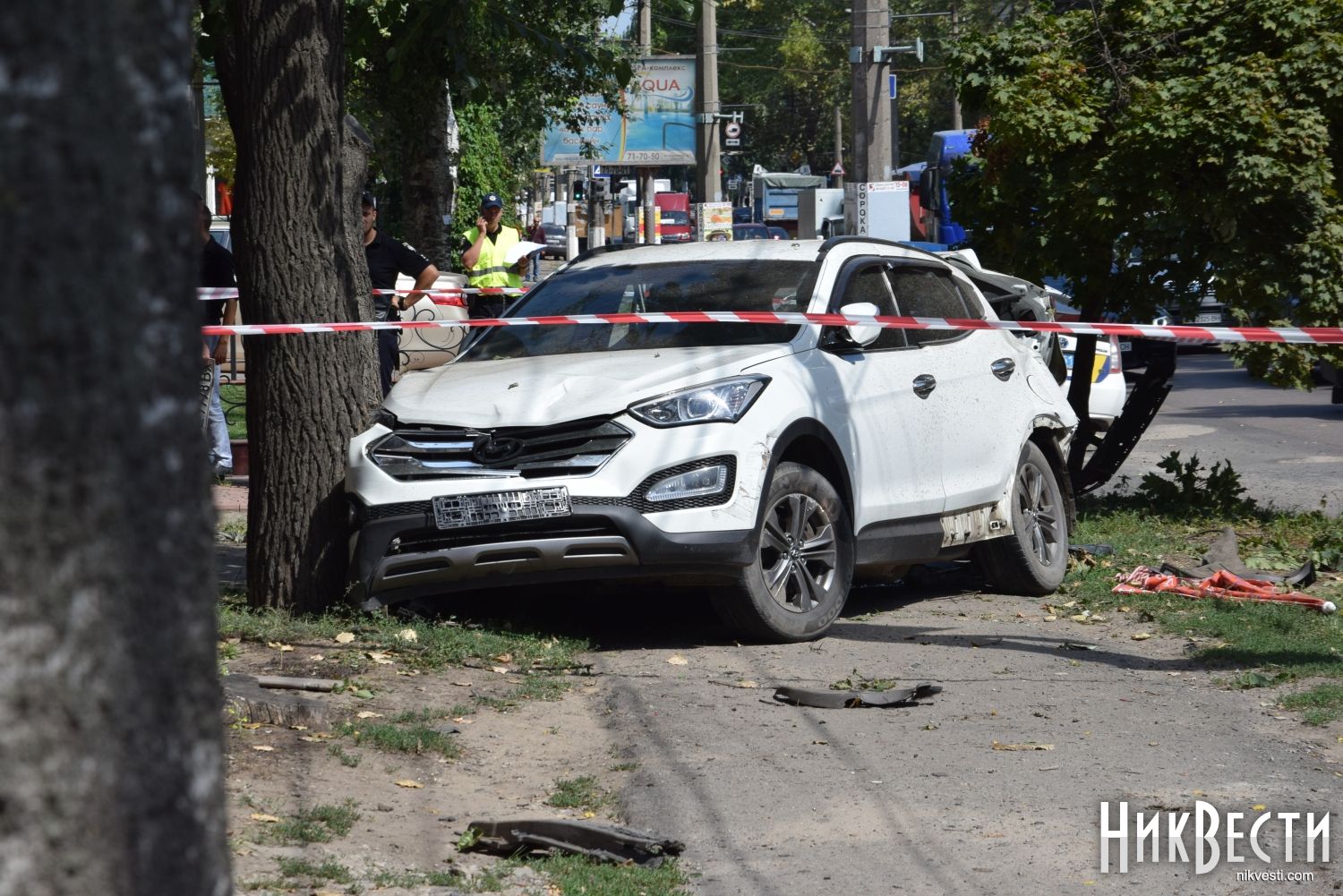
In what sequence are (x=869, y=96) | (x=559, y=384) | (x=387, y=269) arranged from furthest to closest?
(x=869, y=96), (x=387, y=269), (x=559, y=384)

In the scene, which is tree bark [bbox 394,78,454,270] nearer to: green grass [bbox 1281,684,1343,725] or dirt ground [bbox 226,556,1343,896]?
dirt ground [bbox 226,556,1343,896]

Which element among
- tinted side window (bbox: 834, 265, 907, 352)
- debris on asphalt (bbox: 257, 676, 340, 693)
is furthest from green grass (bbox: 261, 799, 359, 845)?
tinted side window (bbox: 834, 265, 907, 352)

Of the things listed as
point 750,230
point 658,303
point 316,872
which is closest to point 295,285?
point 658,303

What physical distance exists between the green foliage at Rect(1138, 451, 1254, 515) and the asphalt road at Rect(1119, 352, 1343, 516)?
0.47m

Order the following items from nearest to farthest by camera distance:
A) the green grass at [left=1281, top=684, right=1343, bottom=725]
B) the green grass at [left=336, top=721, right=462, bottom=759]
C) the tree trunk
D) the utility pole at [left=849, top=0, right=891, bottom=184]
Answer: the green grass at [left=336, top=721, right=462, bottom=759]
the green grass at [left=1281, top=684, right=1343, bottom=725]
the tree trunk
the utility pole at [left=849, top=0, right=891, bottom=184]

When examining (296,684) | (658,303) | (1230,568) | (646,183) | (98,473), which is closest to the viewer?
(98,473)

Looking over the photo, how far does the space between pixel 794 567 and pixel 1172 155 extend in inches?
173

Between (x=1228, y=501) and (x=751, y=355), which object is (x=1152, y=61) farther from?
(x=751, y=355)

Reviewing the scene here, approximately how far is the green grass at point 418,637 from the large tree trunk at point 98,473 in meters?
5.20

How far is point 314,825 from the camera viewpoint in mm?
4441

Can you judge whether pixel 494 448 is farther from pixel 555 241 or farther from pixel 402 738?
pixel 555 241

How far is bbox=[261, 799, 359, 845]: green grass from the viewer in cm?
432

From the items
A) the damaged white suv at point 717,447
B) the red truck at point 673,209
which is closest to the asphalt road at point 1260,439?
the damaged white suv at point 717,447

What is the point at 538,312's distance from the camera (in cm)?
837
